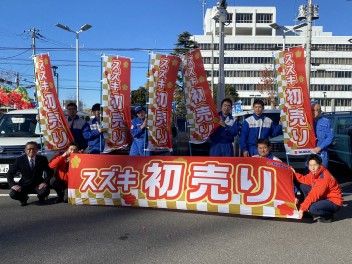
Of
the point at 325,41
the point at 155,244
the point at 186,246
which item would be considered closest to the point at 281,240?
the point at 186,246

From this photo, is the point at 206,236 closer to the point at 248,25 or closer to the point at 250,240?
the point at 250,240

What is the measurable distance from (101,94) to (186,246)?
13.4 ft

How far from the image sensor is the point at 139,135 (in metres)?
7.18

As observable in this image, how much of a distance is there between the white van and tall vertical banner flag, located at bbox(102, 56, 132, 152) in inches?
49.1

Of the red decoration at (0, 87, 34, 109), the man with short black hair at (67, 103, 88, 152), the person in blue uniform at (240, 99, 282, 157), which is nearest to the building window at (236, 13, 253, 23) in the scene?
the red decoration at (0, 87, 34, 109)

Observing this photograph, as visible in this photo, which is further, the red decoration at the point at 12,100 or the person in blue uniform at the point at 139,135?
the red decoration at the point at 12,100

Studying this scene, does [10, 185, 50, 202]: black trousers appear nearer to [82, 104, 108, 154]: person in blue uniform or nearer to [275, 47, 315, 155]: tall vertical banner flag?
[82, 104, 108, 154]: person in blue uniform

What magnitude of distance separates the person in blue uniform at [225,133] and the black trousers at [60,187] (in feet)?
9.76

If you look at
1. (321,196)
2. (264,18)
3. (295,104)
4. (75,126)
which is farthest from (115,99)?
(264,18)

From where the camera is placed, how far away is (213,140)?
22.8 ft

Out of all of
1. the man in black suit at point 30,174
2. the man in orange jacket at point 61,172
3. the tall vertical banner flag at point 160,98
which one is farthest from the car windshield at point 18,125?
the tall vertical banner flag at point 160,98

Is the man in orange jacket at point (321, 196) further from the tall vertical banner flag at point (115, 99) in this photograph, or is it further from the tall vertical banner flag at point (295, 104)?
the tall vertical banner flag at point (115, 99)

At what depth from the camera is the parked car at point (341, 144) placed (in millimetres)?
8375

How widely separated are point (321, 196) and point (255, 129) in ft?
6.29
